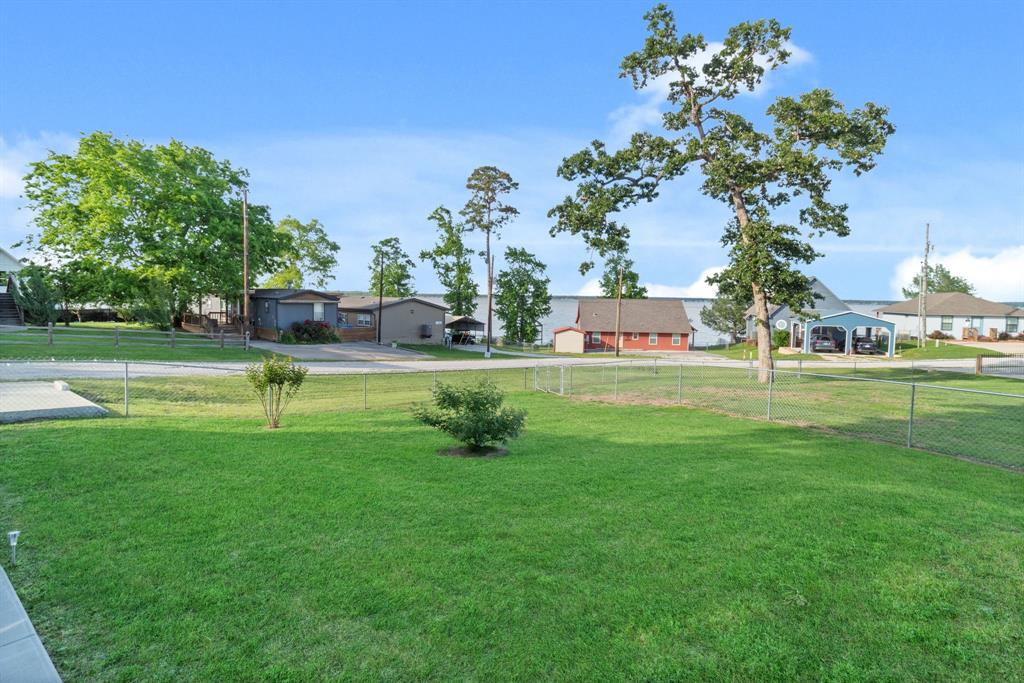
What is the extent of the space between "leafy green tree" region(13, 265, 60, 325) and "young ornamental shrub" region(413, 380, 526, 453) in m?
40.7

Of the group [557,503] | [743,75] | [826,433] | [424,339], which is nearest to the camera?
[557,503]

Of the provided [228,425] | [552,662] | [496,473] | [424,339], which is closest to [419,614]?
[552,662]

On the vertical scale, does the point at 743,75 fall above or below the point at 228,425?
above

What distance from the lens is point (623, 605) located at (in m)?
4.28

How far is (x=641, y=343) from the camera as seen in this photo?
61.2 meters

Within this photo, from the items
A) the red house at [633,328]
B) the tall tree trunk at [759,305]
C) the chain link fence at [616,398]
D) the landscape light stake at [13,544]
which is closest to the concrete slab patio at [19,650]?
the landscape light stake at [13,544]

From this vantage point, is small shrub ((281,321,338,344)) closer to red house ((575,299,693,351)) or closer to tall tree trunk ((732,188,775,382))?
red house ((575,299,693,351))

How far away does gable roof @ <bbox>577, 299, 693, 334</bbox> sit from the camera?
6059 cm

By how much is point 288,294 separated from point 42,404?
32.2 metres

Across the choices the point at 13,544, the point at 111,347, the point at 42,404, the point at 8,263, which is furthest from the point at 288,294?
the point at 13,544

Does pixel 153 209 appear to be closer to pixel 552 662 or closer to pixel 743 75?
pixel 743 75

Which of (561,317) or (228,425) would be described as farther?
(561,317)

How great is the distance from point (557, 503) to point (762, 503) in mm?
2484

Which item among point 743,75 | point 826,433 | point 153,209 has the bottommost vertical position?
point 826,433
